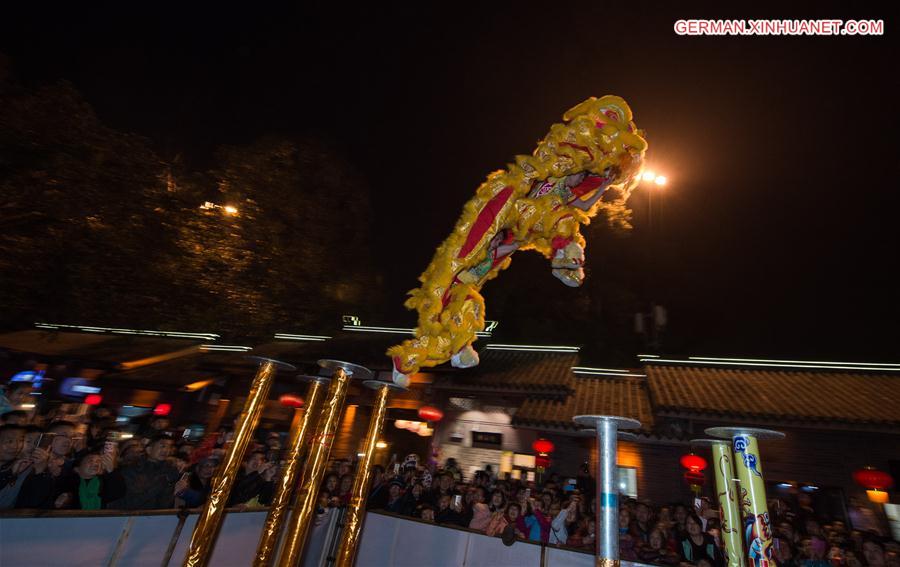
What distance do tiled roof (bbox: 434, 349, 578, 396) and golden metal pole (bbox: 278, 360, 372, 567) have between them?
7.17m

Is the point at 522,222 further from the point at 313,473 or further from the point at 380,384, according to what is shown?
the point at 313,473

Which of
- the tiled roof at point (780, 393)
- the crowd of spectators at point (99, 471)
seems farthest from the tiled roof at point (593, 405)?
the crowd of spectators at point (99, 471)

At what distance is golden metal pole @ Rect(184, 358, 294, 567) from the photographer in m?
3.61

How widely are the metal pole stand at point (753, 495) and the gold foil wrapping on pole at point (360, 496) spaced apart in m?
2.78

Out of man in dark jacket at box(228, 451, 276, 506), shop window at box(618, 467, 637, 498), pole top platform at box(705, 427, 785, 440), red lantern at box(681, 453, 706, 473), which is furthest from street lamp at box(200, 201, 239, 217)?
red lantern at box(681, 453, 706, 473)

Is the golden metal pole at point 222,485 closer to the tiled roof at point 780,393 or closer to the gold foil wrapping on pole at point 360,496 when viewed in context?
the gold foil wrapping on pole at point 360,496

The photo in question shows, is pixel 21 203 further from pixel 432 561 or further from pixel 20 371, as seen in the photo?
pixel 20 371

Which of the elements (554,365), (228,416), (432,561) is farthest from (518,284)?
(432,561)

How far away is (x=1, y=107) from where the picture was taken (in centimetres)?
577

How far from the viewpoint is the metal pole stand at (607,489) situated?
8.98 ft

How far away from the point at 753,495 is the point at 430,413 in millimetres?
8812

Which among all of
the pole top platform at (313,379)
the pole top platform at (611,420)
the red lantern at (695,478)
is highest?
the red lantern at (695,478)

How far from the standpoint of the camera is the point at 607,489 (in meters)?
2.81

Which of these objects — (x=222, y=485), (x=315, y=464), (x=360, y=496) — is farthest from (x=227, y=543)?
(x=315, y=464)
